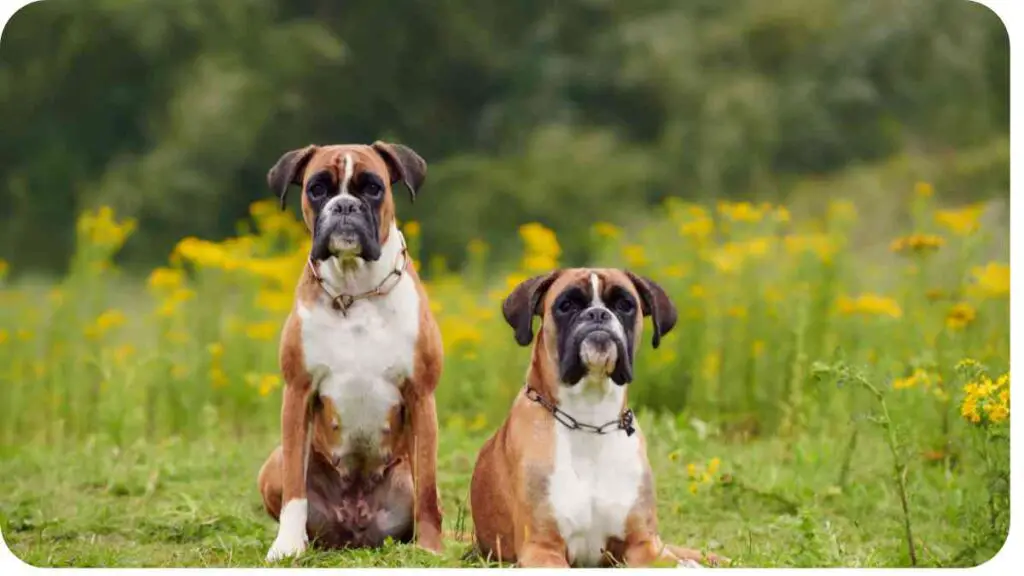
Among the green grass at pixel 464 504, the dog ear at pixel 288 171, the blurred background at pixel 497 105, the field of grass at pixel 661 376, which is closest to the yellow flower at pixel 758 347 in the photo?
the field of grass at pixel 661 376

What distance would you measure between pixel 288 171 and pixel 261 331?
2871 mm

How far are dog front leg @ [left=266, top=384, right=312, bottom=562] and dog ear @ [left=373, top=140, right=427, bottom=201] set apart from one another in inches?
30.2

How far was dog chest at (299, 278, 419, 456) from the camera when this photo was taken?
4.58 meters

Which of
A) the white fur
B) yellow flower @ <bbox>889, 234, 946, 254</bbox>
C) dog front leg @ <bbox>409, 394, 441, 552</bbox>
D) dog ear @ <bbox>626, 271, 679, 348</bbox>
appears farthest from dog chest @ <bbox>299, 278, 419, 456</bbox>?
yellow flower @ <bbox>889, 234, 946, 254</bbox>

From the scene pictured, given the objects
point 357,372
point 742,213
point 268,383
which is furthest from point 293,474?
point 742,213

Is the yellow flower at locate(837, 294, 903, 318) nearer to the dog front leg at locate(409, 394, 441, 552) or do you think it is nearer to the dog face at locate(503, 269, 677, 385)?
the dog face at locate(503, 269, 677, 385)

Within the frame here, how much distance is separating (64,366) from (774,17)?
4266 millimetres

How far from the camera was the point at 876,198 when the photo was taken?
8828mm

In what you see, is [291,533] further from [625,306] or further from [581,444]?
[625,306]

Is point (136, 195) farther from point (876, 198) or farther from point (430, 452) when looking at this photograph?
point (876, 198)

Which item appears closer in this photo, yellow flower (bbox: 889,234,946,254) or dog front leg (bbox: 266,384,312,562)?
dog front leg (bbox: 266,384,312,562)

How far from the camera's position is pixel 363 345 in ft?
15.0

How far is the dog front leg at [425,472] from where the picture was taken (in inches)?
184

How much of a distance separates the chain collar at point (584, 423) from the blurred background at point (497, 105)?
280 centimetres
